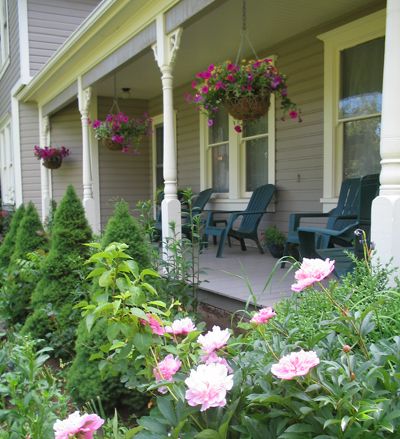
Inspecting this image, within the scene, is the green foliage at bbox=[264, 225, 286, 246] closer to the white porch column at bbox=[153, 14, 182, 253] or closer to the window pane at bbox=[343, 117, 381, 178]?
the window pane at bbox=[343, 117, 381, 178]

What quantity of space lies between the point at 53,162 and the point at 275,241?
205 inches

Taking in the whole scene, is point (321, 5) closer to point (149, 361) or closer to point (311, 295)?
point (311, 295)

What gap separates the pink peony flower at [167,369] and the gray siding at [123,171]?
7.63 meters

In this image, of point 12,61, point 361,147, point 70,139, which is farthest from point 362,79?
point 12,61

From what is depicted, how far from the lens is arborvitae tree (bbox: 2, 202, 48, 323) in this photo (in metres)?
3.60

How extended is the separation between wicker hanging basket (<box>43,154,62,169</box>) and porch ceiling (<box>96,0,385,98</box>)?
2638mm

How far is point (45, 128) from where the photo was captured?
28.7ft

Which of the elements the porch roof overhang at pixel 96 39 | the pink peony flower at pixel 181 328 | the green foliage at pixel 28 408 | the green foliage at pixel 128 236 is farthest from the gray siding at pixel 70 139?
the pink peony flower at pixel 181 328

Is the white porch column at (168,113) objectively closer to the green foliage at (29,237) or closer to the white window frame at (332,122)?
the green foliage at (29,237)

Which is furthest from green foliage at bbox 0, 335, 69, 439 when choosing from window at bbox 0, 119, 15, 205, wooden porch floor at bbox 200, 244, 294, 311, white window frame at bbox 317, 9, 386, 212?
window at bbox 0, 119, 15, 205

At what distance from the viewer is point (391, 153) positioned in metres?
2.28

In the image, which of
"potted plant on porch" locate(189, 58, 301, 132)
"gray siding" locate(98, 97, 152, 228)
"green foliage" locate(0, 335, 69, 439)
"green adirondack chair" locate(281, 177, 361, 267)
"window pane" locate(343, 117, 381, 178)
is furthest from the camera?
"gray siding" locate(98, 97, 152, 228)

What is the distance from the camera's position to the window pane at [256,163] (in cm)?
586

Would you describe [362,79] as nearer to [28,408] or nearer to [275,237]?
[275,237]
